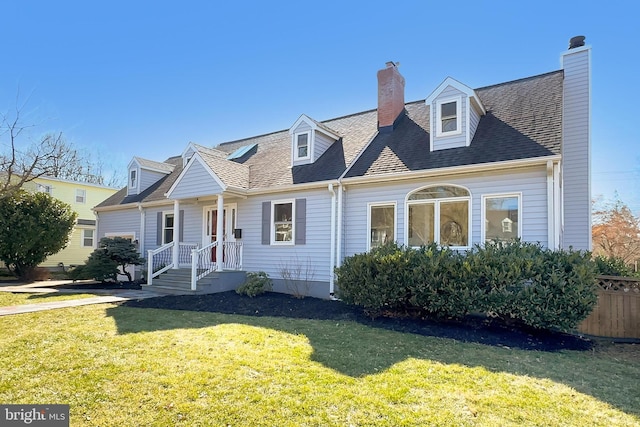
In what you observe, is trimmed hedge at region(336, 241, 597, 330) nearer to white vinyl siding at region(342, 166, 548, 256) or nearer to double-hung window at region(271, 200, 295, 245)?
white vinyl siding at region(342, 166, 548, 256)

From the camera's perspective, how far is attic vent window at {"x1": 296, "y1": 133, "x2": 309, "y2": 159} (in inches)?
522

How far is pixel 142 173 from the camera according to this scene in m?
18.6

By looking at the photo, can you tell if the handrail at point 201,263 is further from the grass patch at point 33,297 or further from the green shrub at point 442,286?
the green shrub at point 442,286

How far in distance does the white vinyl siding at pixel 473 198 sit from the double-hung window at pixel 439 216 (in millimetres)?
162

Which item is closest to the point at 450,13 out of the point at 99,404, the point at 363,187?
the point at 363,187

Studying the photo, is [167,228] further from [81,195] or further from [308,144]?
[81,195]

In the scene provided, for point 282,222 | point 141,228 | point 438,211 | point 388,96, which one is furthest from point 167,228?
point 438,211

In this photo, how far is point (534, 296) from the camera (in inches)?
271

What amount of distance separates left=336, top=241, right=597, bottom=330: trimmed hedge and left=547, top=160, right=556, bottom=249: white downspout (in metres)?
0.59

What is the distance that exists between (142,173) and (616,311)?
19076 mm

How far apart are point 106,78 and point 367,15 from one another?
11.4m

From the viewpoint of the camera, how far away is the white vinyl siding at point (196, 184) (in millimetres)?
12625

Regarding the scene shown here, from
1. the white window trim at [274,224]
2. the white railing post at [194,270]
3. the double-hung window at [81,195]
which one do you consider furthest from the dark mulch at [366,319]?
the double-hung window at [81,195]

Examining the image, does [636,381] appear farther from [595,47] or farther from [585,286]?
[595,47]
